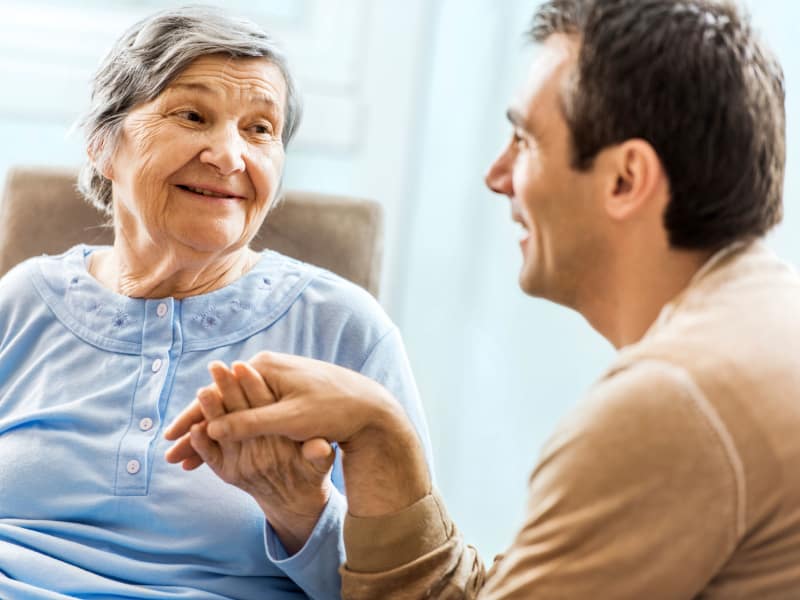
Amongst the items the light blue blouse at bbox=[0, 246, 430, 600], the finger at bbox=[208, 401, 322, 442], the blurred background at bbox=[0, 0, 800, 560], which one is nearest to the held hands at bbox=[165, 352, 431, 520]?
the finger at bbox=[208, 401, 322, 442]

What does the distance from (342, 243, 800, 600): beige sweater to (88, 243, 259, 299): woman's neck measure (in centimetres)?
80

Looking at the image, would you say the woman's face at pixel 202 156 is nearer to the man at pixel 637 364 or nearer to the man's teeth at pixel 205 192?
the man's teeth at pixel 205 192

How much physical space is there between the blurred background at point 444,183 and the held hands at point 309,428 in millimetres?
1396

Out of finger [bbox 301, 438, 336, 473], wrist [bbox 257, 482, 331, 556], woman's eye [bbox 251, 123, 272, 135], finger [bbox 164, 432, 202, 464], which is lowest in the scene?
wrist [bbox 257, 482, 331, 556]

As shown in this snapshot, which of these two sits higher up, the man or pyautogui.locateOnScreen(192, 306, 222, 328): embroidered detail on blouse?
the man

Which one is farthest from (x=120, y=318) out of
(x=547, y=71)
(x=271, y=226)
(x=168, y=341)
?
(x=547, y=71)

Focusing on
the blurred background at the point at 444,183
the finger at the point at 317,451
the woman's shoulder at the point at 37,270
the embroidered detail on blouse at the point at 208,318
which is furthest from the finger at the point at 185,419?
the blurred background at the point at 444,183

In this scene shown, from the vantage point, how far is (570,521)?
1018mm

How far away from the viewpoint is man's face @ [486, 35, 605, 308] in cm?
117

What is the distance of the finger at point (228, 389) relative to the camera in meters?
1.29

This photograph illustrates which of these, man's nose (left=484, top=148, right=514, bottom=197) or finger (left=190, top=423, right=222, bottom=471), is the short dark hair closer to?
man's nose (left=484, top=148, right=514, bottom=197)

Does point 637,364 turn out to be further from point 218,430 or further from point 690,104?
point 218,430

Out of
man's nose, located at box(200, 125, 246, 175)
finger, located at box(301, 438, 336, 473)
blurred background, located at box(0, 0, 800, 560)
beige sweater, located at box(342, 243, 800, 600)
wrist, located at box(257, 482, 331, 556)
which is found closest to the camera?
beige sweater, located at box(342, 243, 800, 600)

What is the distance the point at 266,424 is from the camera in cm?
129
